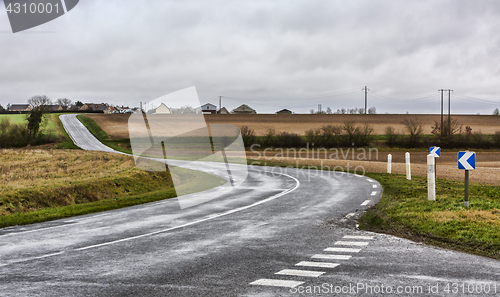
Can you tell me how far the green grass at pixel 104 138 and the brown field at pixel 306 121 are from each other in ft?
4.44

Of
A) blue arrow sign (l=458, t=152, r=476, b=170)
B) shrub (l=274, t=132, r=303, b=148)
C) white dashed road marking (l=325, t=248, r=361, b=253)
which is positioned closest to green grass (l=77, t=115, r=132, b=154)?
shrub (l=274, t=132, r=303, b=148)

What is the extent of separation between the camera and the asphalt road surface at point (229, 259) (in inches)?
190

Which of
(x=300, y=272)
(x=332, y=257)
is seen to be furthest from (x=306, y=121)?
(x=300, y=272)

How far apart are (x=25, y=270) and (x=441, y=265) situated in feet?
20.2

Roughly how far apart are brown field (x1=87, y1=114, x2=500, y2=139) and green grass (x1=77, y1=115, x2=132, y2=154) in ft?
4.44

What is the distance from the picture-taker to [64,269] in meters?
5.70

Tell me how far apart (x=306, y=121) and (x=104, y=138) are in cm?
4338

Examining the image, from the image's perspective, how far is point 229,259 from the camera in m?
6.13

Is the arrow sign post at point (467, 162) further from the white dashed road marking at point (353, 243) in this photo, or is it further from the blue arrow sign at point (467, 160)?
the white dashed road marking at point (353, 243)

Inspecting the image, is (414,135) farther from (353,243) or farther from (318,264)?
(318,264)

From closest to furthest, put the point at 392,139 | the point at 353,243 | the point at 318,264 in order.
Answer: the point at 318,264, the point at 353,243, the point at 392,139

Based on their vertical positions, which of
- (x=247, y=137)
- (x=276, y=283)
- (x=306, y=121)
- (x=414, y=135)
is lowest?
(x=276, y=283)

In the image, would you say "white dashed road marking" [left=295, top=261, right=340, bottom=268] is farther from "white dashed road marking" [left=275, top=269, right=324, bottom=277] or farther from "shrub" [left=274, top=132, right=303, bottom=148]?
"shrub" [left=274, top=132, right=303, bottom=148]

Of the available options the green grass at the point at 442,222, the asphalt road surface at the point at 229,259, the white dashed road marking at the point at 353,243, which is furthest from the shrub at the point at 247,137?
the white dashed road marking at the point at 353,243
